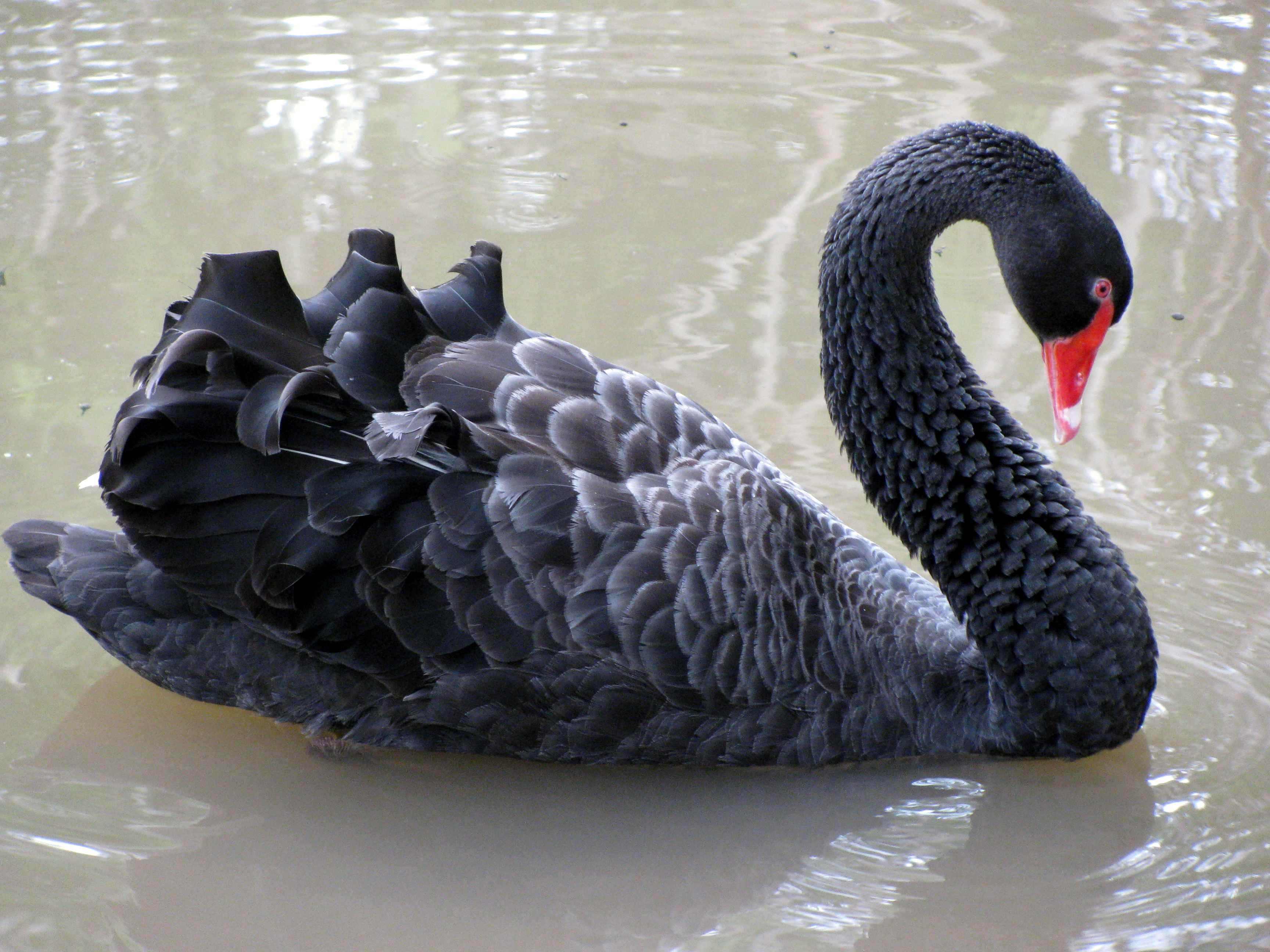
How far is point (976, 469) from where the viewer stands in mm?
3484

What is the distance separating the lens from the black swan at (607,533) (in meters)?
3.18

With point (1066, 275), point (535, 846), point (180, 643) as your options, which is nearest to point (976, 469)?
point (1066, 275)

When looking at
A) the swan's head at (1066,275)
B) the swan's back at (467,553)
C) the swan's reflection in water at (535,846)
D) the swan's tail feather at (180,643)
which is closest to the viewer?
the swan's reflection in water at (535,846)

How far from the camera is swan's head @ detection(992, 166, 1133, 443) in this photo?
3291mm

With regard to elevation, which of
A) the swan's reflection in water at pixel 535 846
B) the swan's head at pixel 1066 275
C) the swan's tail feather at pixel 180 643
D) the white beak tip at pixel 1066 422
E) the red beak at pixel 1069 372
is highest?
the swan's head at pixel 1066 275

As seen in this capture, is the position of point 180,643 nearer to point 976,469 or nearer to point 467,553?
point 467,553

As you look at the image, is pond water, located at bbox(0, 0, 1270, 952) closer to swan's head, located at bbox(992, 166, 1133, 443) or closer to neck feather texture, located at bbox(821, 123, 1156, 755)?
neck feather texture, located at bbox(821, 123, 1156, 755)

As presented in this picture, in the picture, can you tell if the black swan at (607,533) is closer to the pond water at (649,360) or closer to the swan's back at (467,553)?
the swan's back at (467,553)

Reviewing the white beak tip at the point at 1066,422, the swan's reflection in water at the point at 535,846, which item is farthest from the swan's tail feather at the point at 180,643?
the white beak tip at the point at 1066,422

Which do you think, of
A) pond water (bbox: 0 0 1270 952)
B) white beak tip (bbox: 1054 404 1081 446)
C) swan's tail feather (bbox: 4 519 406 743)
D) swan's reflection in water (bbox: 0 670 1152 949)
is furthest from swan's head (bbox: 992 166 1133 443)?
swan's tail feather (bbox: 4 519 406 743)

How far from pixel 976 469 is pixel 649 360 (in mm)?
1742

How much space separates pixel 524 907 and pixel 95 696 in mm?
1372

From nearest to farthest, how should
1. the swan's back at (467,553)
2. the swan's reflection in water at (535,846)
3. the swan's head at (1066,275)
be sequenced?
the swan's reflection in water at (535,846) < the swan's back at (467,553) < the swan's head at (1066,275)

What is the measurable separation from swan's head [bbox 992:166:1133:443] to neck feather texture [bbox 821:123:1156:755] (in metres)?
0.04
